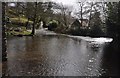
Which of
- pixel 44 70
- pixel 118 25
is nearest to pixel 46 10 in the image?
pixel 118 25

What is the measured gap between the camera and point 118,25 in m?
14.5

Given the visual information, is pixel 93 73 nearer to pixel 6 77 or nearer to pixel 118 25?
pixel 6 77

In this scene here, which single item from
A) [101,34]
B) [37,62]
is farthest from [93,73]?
[101,34]

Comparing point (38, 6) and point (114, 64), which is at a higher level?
point (38, 6)

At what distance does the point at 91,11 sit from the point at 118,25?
73.0ft

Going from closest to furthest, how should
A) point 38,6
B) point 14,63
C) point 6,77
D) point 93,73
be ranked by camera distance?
point 6,77, point 93,73, point 14,63, point 38,6

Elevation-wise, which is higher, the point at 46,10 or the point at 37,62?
the point at 46,10

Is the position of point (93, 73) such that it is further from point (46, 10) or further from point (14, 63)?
point (46, 10)

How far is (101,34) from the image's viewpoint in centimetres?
2941

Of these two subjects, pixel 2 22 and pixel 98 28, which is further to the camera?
pixel 98 28

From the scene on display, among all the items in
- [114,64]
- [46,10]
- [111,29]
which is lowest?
[114,64]

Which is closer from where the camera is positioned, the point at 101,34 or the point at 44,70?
the point at 44,70

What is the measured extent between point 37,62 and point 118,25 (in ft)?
23.6

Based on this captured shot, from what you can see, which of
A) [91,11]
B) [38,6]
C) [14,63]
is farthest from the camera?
[91,11]
